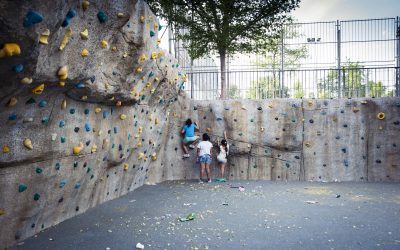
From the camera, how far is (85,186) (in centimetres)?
536

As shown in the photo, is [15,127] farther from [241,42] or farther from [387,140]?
[241,42]

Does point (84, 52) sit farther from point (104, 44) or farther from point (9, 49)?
point (9, 49)

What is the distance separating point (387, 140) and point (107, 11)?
8.50m

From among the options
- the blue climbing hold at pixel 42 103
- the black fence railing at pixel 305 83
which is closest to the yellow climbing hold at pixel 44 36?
the blue climbing hold at pixel 42 103

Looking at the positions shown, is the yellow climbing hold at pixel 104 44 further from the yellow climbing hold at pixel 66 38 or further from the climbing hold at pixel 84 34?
the yellow climbing hold at pixel 66 38

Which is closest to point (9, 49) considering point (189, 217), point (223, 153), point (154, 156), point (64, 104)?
point (64, 104)

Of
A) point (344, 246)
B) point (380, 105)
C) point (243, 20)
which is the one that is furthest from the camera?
point (243, 20)

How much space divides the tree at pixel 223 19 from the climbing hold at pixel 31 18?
9.15 meters

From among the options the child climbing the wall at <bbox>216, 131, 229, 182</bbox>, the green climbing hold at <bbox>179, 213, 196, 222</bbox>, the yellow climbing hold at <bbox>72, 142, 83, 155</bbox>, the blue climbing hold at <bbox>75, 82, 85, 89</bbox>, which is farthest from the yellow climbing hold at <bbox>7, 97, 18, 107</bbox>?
the child climbing the wall at <bbox>216, 131, 229, 182</bbox>

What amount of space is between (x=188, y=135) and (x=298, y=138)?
3.20 m

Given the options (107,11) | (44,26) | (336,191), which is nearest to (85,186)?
(107,11)

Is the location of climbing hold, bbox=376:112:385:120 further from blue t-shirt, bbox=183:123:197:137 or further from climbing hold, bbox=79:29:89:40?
climbing hold, bbox=79:29:89:40

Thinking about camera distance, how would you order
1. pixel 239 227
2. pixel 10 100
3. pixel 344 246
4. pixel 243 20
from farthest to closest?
1. pixel 243 20
2. pixel 239 227
3. pixel 344 246
4. pixel 10 100

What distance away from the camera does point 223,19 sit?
1152 centimetres
